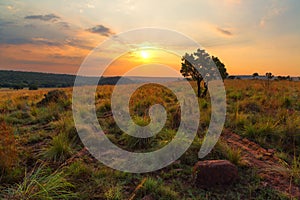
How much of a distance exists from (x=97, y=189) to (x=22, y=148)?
2.58 metres

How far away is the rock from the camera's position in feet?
13.0

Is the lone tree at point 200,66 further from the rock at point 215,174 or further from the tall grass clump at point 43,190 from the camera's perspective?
the tall grass clump at point 43,190

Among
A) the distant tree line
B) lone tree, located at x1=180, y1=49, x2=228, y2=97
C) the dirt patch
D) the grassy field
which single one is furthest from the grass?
the distant tree line

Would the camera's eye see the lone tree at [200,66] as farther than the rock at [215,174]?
Yes

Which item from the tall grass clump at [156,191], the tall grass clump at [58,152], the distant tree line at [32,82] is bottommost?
the tall grass clump at [156,191]

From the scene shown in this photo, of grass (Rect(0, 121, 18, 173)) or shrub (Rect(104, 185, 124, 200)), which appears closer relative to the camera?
shrub (Rect(104, 185, 124, 200))

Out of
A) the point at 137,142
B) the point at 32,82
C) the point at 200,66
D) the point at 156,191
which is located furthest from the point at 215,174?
the point at 32,82

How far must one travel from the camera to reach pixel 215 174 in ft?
13.0

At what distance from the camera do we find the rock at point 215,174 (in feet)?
13.0

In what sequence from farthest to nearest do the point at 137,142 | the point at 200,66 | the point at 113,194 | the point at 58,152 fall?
the point at 200,66 < the point at 137,142 < the point at 58,152 < the point at 113,194

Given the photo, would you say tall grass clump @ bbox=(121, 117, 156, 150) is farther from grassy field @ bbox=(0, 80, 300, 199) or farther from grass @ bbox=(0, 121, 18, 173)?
grass @ bbox=(0, 121, 18, 173)

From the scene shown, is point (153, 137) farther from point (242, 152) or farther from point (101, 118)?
point (101, 118)

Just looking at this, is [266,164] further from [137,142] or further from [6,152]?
[6,152]

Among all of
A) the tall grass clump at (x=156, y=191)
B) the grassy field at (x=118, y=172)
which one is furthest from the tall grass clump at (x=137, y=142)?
the tall grass clump at (x=156, y=191)
